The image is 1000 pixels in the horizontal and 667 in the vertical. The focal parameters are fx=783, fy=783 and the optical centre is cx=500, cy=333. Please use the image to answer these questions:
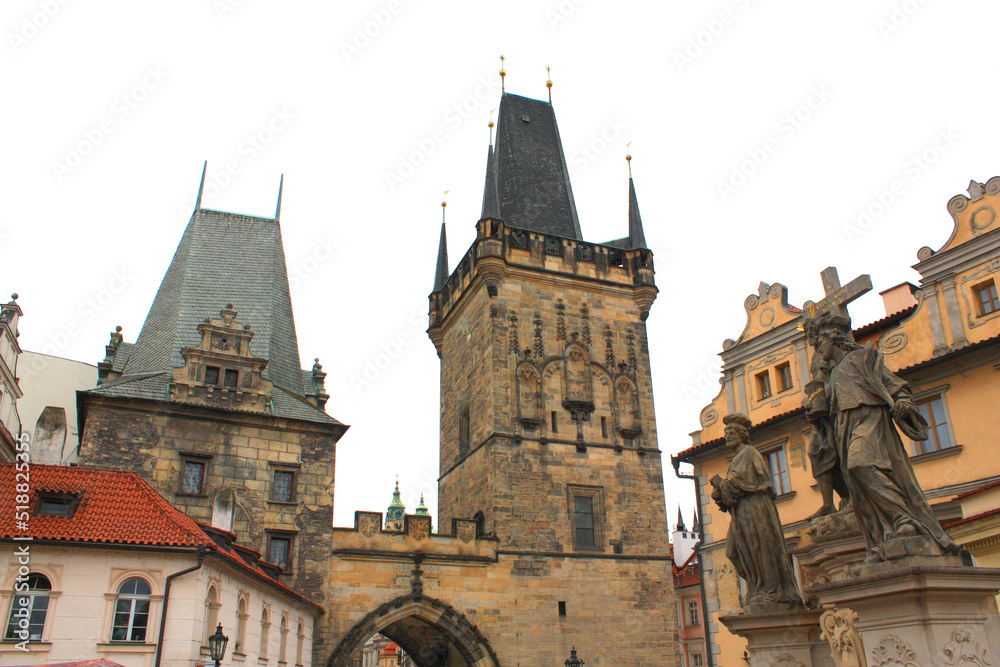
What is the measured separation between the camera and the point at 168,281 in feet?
81.8

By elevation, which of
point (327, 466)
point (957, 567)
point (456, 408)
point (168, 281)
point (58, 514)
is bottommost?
point (957, 567)

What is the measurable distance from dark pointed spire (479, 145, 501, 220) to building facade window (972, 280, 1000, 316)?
15106mm

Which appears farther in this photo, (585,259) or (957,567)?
(585,259)

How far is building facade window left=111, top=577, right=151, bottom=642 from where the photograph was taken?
459 inches

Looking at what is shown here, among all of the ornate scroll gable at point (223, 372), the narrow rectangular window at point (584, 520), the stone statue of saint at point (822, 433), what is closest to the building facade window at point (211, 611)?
the ornate scroll gable at point (223, 372)

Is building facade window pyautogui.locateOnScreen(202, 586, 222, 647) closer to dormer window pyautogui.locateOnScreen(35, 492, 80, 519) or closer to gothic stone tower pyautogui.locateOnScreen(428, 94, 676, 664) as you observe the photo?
dormer window pyautogui.locateOnScreen(35, 492, 80, 519)

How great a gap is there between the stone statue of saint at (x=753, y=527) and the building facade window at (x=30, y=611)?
408 inches

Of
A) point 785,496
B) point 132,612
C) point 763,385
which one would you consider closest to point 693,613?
point 763,385

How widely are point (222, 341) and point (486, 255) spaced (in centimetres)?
839

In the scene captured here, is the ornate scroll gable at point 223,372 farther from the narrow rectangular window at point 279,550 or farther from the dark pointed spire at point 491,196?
the dark pointed spire at point 491,196

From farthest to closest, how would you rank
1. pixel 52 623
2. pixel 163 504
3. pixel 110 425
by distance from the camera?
pixel 110 425, pixel 163 504, pixel 52 623

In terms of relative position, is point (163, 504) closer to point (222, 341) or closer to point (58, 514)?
point (58, 514)

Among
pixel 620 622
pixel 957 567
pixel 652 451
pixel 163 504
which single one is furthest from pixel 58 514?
pixel 652 451

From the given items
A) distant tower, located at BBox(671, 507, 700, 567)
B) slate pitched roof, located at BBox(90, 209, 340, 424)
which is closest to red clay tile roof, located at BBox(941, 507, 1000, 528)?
slate pitched roof, located at BBox(90, 209, 340, 424)
